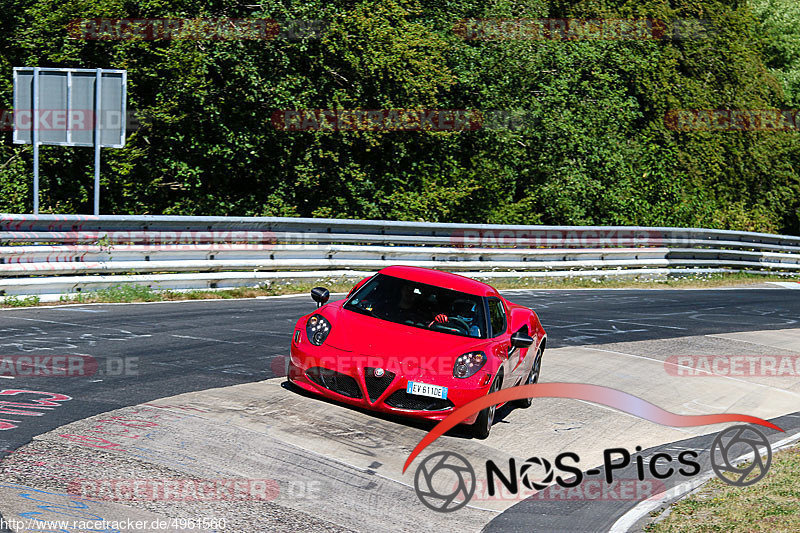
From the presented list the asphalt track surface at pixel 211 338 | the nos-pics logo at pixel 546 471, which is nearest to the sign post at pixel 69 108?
the asphalt track surface at pixel 211 338

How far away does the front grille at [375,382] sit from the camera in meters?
8.26

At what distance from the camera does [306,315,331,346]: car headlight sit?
8.75m

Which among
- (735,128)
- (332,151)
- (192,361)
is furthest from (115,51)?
(735,128)

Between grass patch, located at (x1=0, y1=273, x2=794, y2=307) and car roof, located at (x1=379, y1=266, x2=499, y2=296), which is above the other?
car roof, located at (x1=379, y1=266, x2=499, y2=296)

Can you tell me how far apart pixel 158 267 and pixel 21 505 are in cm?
972

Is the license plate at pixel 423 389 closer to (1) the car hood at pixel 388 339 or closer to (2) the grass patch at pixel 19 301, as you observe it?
(1) the car hood at pixel 388 339

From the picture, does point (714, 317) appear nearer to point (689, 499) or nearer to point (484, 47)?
point (689, 499)

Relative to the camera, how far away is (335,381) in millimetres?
8438

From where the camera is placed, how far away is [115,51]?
889 inches

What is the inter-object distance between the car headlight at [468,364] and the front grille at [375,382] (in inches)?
23.7

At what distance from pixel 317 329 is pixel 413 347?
39.0 inches

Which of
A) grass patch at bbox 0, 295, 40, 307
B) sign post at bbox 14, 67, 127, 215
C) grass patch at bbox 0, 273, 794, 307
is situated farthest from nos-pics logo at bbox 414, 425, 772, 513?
sign post at bbox 14, 67, 127, 215

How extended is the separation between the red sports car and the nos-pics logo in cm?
67

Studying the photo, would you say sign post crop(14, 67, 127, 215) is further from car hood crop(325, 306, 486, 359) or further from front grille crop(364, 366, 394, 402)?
front grille crop(364, 366, 394, 402)
